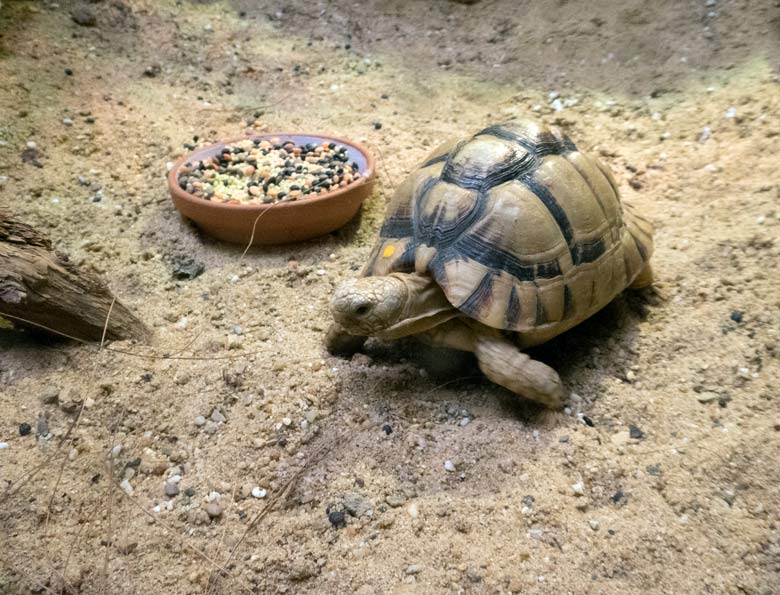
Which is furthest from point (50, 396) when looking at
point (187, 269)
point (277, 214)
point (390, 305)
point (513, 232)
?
point (513, 232)

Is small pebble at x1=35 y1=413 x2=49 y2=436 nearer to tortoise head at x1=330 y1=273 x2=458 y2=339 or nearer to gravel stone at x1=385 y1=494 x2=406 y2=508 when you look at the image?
tortoise head at x1=330 y1=273 x2=458 y2=339

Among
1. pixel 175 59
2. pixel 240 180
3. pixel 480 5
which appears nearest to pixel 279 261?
pixel 240 180

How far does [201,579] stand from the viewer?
2.03 metres

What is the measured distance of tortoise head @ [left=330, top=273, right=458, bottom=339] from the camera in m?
2.47

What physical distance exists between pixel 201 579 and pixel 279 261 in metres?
2.08

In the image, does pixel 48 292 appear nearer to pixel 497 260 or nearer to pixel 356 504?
pixel 356 504

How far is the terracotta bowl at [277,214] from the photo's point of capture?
3617mm

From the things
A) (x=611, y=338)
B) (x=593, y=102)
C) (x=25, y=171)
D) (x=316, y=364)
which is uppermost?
(x=593, y=102)

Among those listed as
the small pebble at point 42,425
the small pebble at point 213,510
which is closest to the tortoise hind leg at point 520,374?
the small pebble at point 213,510

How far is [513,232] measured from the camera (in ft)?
8.56

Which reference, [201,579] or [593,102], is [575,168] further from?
A: [593,102]

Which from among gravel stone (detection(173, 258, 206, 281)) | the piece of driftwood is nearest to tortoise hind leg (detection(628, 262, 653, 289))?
gravel stone (detection(173, 258, 206, 281))

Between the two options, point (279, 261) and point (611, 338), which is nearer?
point (611, 338)

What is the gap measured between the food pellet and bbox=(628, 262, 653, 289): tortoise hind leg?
1.78 meters
